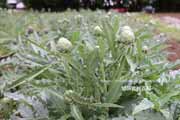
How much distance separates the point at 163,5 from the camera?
17250mm

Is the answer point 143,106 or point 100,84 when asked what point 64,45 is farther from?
point 143,106

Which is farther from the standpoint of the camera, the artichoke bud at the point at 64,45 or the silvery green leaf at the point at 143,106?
the artichoke bud at the point at 64,45

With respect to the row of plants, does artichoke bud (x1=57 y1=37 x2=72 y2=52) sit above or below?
above

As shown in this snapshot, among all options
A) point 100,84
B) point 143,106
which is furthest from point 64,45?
point 143,106

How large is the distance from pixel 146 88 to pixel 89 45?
0.41 m

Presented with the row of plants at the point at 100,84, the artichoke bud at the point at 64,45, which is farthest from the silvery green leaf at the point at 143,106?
the artichoke bud at the point at 64,45

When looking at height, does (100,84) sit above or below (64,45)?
below

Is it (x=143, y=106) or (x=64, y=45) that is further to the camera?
(x=64, y=45)

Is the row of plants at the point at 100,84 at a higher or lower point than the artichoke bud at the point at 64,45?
lower

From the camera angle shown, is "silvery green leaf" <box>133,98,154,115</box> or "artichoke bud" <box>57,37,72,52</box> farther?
"artichoke bud" <box>57,37,72,52</box>

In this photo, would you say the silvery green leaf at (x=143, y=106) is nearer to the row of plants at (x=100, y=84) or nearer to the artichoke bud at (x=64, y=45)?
the row of plants at (x=100, y=84)

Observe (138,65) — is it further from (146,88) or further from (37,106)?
(37,106)

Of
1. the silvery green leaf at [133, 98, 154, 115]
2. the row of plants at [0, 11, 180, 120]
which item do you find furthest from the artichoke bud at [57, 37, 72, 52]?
the silvery green leaf at [133, 98, 154, 115]

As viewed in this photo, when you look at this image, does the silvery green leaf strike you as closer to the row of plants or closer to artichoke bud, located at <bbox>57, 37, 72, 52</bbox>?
the row of plants
